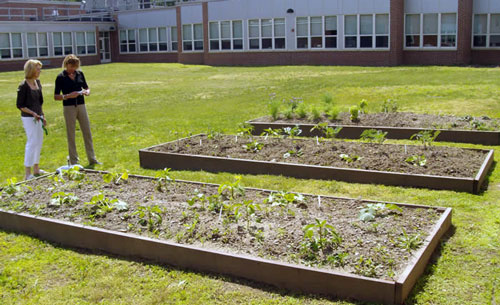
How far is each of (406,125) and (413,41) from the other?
73.2ft

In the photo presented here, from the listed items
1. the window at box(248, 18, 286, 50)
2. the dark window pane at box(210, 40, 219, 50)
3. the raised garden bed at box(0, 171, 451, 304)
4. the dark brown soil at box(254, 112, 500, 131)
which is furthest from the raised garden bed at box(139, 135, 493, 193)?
the dark window pane at box(210, 40, 219, 50)

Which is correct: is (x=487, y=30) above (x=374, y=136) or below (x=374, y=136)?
above

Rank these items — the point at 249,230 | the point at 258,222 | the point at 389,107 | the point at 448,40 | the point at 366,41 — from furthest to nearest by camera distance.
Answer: the point at 366,41 < the point at 448,40 < the point at 389,107 < the point at 258,222 < the point at 249,230

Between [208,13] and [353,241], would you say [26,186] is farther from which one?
[208,13]

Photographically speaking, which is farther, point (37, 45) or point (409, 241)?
point (37, 45)

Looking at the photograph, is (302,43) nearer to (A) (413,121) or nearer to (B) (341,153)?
(A) (413,121)

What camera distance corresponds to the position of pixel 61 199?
22.3ft

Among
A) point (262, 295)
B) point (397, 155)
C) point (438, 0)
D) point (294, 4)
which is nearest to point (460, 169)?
point (397, 155)

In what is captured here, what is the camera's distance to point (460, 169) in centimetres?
780

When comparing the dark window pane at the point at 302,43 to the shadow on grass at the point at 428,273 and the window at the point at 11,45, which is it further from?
the shadow on grass at the point at 428,273

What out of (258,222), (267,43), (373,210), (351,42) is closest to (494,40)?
(351,42)

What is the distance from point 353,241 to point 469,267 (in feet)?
3.39

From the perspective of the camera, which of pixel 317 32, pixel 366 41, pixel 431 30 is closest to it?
pixel 431 30

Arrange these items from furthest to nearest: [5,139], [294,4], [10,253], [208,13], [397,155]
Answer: [208,13]
[294,4]
[5,139]
[397,155]
[10,253]
